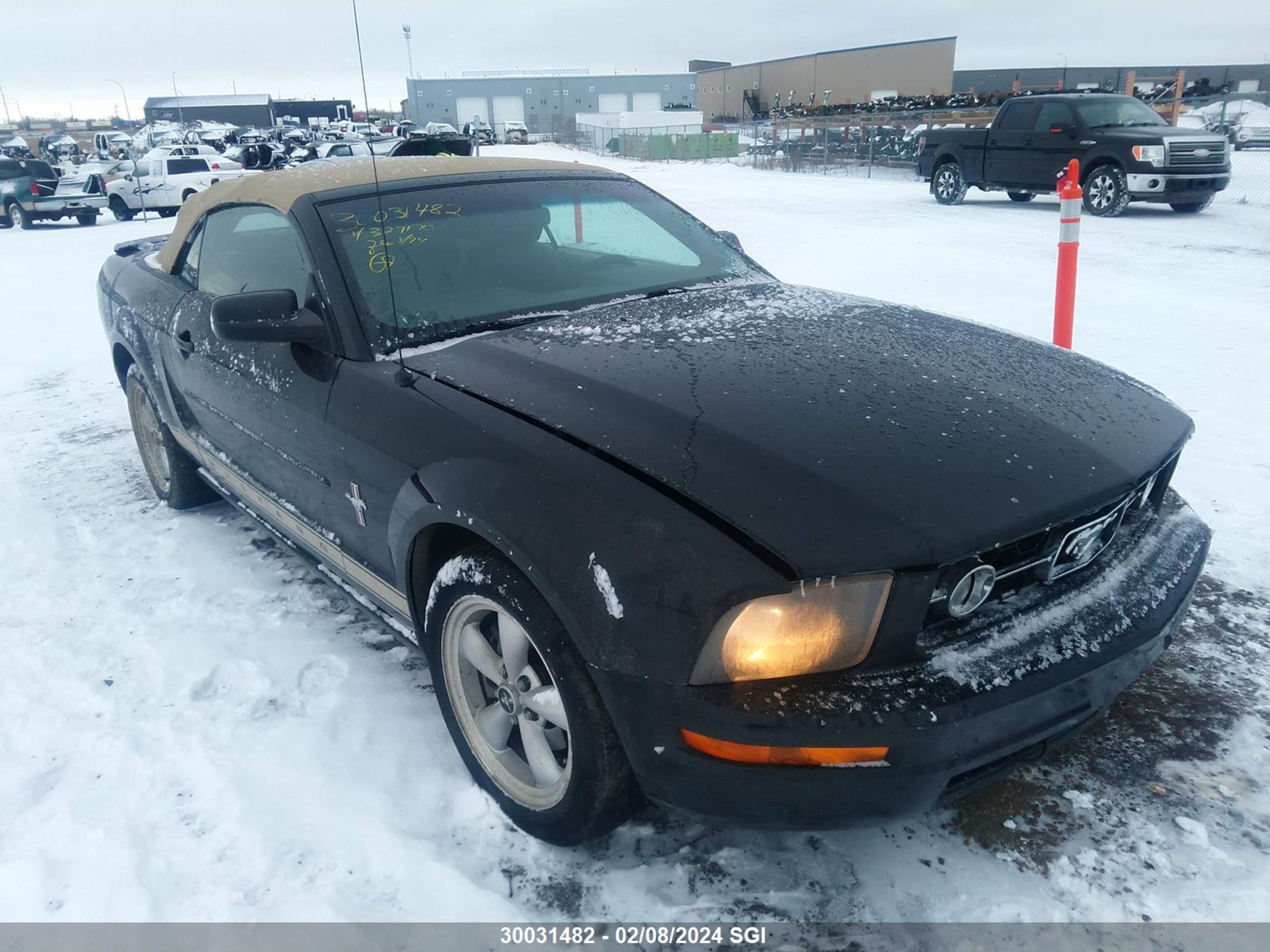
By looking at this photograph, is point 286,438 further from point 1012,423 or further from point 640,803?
point 1012,423

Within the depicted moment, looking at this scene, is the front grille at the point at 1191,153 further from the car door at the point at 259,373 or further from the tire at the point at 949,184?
the car door at the point at 259,373

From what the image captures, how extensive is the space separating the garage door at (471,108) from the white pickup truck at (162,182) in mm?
62155

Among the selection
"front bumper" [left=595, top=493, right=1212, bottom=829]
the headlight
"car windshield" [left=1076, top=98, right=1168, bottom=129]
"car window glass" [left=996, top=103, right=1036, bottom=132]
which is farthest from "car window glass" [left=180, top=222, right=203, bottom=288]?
"car window glass" [left=996, top=103, right=1036, bottom=132]

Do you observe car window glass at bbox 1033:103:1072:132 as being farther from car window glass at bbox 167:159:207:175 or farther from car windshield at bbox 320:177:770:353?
car window glass at bbox 167:159:207:175

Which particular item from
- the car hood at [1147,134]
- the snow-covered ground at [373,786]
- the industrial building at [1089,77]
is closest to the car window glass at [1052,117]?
the car hood at [1147,134]

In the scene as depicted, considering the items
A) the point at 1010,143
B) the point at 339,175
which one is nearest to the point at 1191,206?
the point at 1010,143

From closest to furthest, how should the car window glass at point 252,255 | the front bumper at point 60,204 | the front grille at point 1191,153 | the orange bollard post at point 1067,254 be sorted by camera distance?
the car window glass at point 252,255, the orange bollard post at point 1067,254, the front grille at point 1191,153, the front bumper at point 60,204

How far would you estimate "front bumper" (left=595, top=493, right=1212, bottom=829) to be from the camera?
1.57m

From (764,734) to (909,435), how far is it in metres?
0.72

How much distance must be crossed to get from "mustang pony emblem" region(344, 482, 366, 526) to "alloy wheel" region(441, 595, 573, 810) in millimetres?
465

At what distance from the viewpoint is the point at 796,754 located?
158 cm

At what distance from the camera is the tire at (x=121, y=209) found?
19734 mm

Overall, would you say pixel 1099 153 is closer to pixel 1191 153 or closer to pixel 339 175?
pixel 1191 153

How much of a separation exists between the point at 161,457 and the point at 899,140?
2293 centimetres
